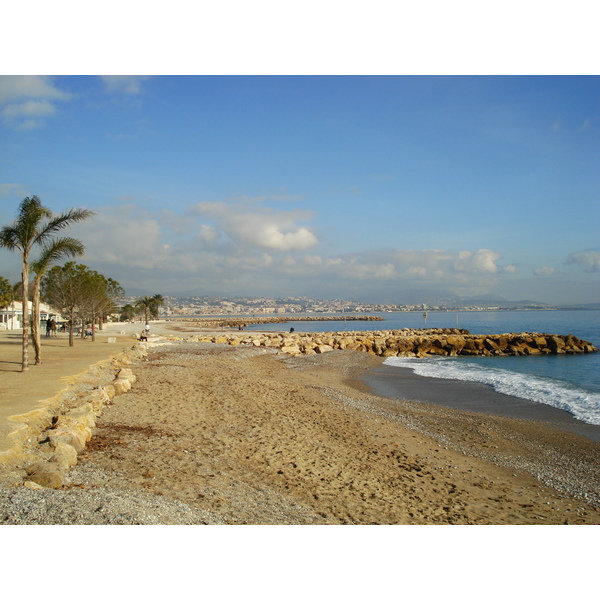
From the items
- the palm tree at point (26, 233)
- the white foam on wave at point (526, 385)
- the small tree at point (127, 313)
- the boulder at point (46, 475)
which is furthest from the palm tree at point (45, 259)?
the small tree at point (127, 313)

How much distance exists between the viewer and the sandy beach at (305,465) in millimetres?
4887

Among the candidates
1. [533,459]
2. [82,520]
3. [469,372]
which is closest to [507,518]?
[533,459]

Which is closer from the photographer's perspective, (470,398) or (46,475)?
(46,475)

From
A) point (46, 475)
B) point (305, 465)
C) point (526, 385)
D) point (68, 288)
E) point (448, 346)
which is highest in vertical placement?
point (68, 288)

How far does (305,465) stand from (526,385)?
14.3m

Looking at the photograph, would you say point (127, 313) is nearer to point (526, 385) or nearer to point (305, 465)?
point (526, 385)

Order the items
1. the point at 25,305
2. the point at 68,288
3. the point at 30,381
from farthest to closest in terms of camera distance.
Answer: the point at 68,288 → the point at 25,305 → the point at 30,381

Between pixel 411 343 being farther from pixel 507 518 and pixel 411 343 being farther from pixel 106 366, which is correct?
pixel 507 518

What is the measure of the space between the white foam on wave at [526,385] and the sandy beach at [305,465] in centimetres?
317

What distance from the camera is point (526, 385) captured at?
1794 centimetres

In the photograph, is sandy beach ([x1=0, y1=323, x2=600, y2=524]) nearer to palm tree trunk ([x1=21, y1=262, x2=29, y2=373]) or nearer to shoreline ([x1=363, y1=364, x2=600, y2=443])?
palm tree trunk ([x1=21, y1=262, x2=29, y2=373])

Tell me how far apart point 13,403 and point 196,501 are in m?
5.48

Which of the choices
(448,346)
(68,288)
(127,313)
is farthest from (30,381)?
(127,313)
